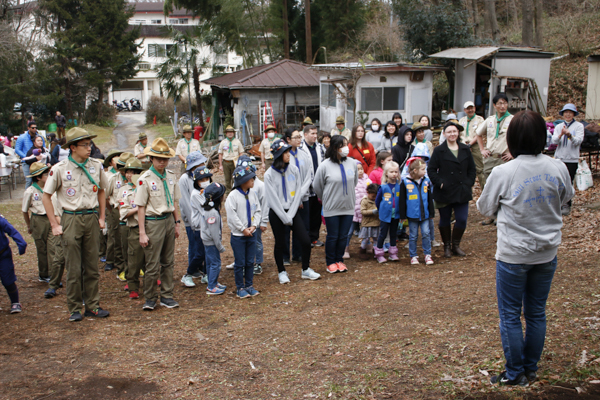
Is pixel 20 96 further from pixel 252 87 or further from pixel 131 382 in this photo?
pixel 131 382

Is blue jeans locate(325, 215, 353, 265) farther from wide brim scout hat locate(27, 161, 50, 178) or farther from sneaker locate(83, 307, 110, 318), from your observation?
wide brim scout hat locate(27, 161, 50, 178)

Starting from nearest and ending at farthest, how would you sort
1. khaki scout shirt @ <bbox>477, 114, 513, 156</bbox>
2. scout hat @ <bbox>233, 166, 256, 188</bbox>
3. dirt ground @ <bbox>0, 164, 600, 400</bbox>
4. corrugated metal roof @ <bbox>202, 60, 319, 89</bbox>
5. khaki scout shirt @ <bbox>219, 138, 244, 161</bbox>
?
dirt ground @ <bbox>0, 164, 600, 400</bbox> → scout hat @ <bbox>233, 166, 256, 188</bbox> → khaki scout shirt @ <bbox>477, 114, 513, 156</bbox> → khaki scout shirt @ <bbox>219, 138, 244, 161</bbox> → corrugated metal roof @ <bbox>202, 60, 319, 89</bbox>

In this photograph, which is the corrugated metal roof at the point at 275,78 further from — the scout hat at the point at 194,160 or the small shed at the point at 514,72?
the scout hat at the point at 194,160

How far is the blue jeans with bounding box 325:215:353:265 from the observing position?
Answer: 6.83m

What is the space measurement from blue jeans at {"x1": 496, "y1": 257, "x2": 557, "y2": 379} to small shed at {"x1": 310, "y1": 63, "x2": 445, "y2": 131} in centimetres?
1491

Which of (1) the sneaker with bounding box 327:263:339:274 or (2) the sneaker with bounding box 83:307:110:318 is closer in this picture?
(2) the sneaker with bounding box 83:307:110:318

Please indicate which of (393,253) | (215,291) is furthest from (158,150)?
(393,253)

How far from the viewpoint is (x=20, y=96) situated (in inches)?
1232

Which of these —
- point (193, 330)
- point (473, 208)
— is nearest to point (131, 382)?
point (193, 330)

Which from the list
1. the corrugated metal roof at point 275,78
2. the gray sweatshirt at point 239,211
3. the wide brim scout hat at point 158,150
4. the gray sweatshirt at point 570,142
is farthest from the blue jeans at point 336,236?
the corrugated metal roof at point 275,78

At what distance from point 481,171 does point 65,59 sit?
37141 millimetres

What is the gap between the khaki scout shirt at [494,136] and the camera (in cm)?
805

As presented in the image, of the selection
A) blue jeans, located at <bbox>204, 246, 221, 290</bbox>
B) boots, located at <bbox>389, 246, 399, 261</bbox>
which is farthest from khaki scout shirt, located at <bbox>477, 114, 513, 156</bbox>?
blue jeans, located at <bbox>204, 246, 221, 290</bbox>

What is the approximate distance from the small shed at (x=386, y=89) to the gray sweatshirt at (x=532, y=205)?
14.8m
